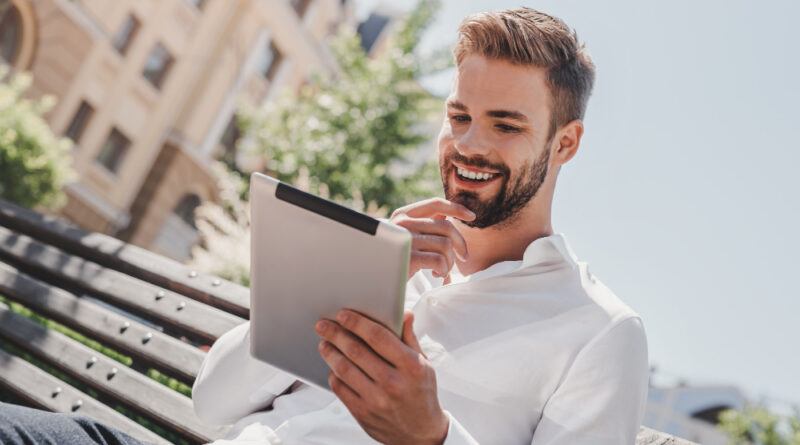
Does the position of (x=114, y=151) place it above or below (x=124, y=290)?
below

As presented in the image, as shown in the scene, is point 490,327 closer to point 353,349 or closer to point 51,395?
point 353,349

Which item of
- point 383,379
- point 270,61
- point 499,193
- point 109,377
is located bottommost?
point 109,377

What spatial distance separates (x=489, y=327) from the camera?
1.86 m

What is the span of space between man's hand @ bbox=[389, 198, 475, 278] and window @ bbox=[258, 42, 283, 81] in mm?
20592

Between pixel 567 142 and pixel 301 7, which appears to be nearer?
pixel 567 142

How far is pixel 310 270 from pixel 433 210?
0.49 metres

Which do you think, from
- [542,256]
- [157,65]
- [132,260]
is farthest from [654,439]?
[157,65]

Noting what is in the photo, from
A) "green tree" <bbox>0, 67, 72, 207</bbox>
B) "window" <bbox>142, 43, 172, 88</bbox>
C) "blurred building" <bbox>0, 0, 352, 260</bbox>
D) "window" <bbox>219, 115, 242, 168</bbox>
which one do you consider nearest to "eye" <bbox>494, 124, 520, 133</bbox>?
"green tree" <bbox>0, 67, 72, 207</bbox>

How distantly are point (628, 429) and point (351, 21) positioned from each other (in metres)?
26.6

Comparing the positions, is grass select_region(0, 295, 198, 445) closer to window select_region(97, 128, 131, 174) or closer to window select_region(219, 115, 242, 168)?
window select_region(97, 128, 131, 174)

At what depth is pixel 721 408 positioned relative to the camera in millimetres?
33438

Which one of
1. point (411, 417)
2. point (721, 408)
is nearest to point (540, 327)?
point (411, 417)

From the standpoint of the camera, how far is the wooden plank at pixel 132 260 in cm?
254

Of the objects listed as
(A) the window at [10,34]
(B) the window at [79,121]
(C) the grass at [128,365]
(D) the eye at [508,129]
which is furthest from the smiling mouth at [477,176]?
(B) the window at [79,121]
